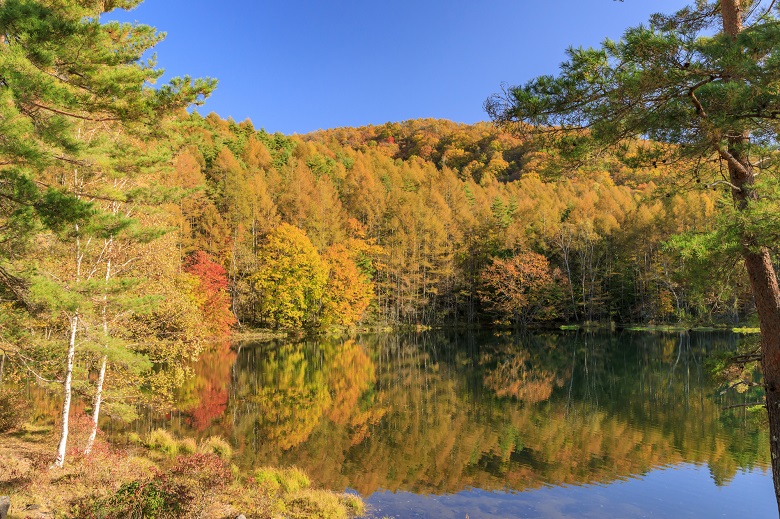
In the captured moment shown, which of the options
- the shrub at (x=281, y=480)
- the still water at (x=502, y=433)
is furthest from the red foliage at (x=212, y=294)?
the shrub at (x=281, y=480)

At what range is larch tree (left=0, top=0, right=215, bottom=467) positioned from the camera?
550 cm

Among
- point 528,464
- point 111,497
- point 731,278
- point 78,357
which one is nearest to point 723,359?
point 731,278

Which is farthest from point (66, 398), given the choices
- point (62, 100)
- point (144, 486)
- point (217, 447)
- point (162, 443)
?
point (62, 100)

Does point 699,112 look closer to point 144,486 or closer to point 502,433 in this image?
point 144,486

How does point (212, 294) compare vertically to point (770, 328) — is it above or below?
above

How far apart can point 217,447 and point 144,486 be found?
625 centimetres

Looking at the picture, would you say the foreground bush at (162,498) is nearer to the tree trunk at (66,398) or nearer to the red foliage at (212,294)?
the tree trunk at (66,398)

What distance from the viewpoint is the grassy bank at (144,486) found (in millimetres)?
6352

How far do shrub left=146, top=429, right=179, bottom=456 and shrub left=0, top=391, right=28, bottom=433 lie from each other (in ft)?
10.2

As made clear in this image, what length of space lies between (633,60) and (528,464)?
9.88 metres

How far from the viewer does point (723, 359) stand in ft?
22.9

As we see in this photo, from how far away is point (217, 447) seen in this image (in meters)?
12.3

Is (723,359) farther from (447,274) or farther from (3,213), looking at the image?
(447,274)

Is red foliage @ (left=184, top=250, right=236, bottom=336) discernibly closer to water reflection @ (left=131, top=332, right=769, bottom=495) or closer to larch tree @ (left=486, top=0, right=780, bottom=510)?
water reflection @ (left=131, top=332, right=769, bottom=495)
